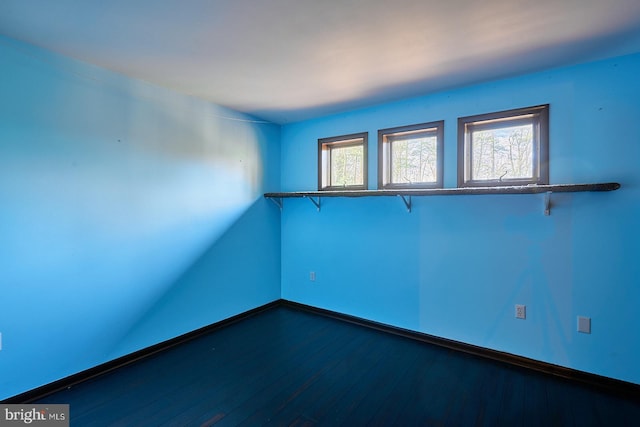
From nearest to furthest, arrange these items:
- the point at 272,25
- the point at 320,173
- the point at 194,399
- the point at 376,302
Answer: the point at 272,25
the point at 194,399
the point at 376,302
the point at 320,173

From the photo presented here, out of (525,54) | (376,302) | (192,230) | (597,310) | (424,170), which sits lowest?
(376,302)

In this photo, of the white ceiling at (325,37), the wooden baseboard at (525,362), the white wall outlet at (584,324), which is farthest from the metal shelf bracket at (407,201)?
the white wall outlet at (584,324)

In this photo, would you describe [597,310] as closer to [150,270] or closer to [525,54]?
[525,54]

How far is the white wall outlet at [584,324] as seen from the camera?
2.26 metres

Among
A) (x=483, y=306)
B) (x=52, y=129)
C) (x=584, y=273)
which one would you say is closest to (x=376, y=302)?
(x=483, y=306)

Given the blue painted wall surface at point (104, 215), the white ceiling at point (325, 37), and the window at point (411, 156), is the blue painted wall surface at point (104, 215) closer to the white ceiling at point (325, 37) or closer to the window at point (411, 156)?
the white ceiling at point (325, 37)

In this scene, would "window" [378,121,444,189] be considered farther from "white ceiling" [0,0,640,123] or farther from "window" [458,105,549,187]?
"white ceiling" [0,0,640,123]

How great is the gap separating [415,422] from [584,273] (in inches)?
65.8

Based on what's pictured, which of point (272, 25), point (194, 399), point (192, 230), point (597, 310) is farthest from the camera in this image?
point (192, 230)

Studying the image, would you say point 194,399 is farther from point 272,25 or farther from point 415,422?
point 272,25

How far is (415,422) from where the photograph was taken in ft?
6.03

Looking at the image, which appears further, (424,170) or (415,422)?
(424,170)

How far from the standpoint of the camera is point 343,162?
11.7ft

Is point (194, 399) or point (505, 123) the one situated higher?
point (505, 123)
